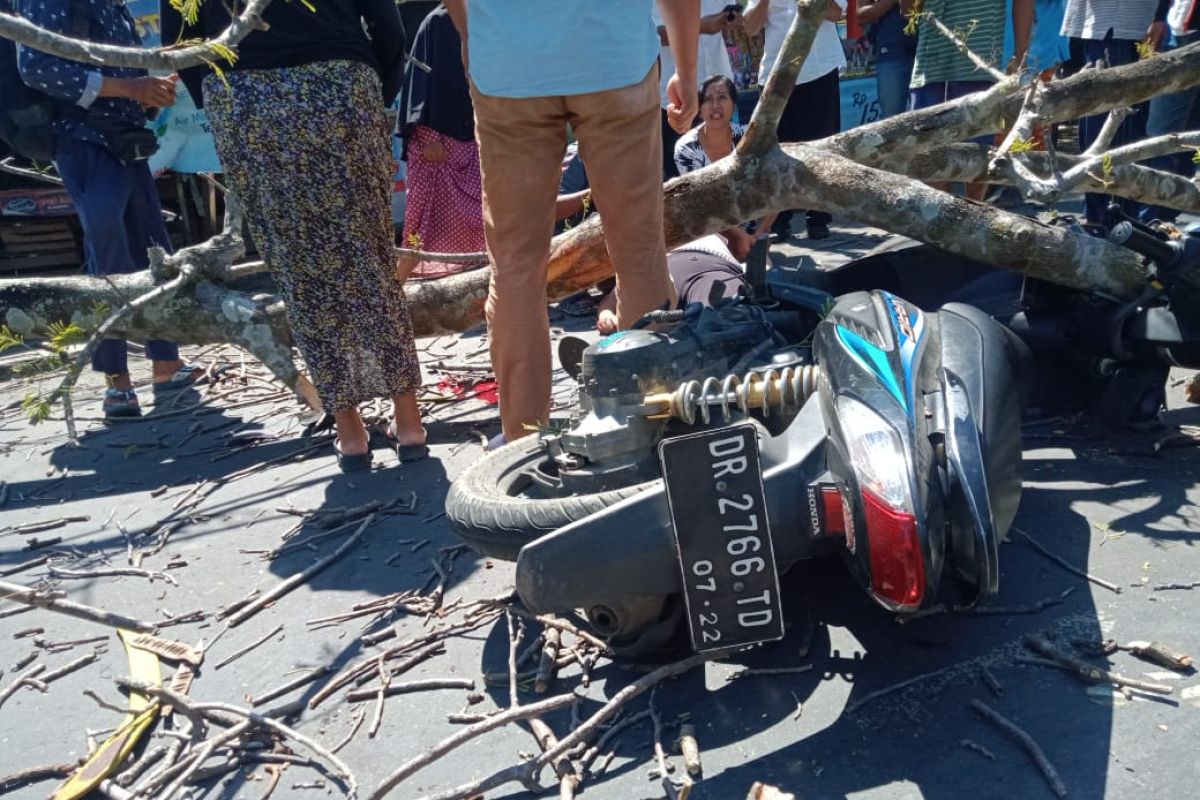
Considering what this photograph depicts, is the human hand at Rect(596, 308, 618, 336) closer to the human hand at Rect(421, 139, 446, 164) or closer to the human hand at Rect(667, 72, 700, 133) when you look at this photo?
the human hand at Rect(667, 72, 700, 133)

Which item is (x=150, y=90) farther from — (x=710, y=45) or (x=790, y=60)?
(x=710, y=45)

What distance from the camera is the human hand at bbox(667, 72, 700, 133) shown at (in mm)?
3652

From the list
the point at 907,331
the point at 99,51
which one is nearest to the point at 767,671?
the point at 907,331

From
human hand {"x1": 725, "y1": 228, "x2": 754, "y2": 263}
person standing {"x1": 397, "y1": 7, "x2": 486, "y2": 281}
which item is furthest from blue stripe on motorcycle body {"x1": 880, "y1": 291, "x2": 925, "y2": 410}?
person standing {"x1": 397, "y1": 7, "x2": 486, "y2": 281}

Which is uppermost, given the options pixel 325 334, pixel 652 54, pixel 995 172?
pixel 652 54

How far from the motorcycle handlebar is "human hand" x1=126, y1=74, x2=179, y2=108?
13.3 ft

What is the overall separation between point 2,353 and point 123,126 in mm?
2784

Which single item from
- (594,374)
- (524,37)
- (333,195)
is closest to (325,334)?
(333,195)

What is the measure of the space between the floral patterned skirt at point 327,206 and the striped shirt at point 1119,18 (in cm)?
437

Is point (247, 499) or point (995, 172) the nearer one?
point (995, 172)

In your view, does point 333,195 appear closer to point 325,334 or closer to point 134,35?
point 325,334

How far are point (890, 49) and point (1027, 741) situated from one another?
21.8 ft

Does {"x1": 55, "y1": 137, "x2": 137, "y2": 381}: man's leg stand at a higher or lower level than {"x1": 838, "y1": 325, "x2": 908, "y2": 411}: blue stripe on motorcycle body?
higher

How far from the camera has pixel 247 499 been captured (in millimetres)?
4090
